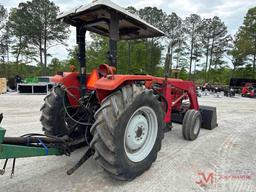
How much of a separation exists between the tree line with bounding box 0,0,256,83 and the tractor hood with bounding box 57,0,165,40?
2278 cm

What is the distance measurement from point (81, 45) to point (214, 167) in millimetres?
2637

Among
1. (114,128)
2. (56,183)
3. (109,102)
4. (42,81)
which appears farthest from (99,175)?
(42,81)

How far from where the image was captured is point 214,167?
127 inches

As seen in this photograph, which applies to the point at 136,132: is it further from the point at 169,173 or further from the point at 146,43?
the point at 146,43

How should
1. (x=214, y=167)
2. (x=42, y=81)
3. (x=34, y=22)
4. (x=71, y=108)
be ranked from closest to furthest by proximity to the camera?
(x=214, y=167) → (x=71, y=108) → (x=42, y=81) → (x=34, y=22)

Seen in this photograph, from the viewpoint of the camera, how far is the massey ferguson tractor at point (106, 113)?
2441mm

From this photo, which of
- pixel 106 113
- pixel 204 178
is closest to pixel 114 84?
pixel 106 113

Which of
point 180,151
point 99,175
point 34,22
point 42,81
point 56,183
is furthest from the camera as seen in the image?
point 34,22

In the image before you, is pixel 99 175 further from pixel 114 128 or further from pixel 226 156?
pixel 226 156

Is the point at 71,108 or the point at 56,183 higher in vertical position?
the point at 71,108

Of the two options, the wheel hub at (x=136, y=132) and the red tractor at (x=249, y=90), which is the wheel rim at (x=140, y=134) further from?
the red tractor at (x=249, y=90)

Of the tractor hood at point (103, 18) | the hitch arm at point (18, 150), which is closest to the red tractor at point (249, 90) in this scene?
the tractor hood at point (103, 18)

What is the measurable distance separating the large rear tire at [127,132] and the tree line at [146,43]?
2389 centimetres

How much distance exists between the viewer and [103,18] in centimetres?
316
